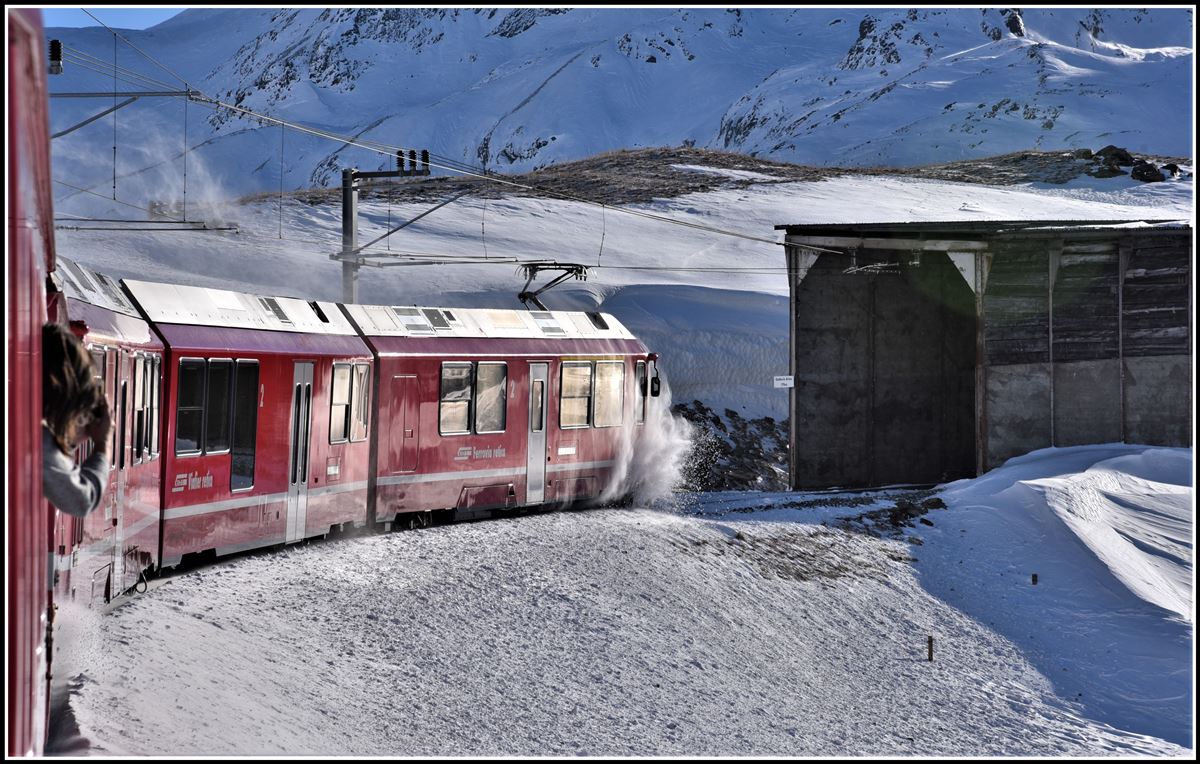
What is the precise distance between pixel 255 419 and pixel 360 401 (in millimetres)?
2417

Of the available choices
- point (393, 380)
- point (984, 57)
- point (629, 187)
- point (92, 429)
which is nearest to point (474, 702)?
point (92, 429)

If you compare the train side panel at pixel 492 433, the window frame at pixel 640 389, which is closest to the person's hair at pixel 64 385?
the train side panel at pixel 492 433

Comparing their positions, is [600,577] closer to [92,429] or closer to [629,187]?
A: [92,429]

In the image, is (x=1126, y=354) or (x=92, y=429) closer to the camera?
(x=92, y=429)

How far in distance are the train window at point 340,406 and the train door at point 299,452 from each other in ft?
1.69

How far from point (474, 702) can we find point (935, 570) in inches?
404

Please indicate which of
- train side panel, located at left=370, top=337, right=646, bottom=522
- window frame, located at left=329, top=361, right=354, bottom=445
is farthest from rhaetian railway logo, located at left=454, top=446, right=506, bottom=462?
window frame, located at left=329, top=361, right=354, bottom=445

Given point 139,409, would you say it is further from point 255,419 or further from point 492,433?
point 492,433

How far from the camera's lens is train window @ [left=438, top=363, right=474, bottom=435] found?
17.7 m

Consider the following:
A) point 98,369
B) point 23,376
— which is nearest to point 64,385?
point 23,376

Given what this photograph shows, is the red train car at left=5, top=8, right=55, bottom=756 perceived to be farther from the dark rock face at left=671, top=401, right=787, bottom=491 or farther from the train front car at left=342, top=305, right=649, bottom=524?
the dark rock face at left=671, top=401, right=787, bottom=491

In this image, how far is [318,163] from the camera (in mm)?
193500

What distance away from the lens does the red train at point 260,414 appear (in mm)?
4762

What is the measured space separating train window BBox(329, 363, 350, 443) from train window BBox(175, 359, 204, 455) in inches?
98.7
